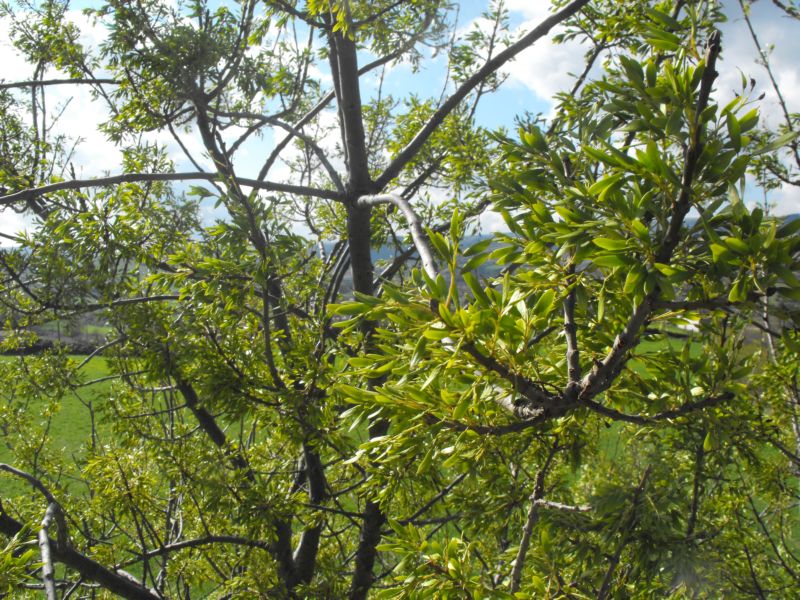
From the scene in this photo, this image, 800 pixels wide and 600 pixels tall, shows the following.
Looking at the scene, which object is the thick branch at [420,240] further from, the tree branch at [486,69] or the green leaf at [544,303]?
the tree branch at [486,69]

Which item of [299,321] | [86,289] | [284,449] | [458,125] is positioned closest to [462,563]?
[299,321]

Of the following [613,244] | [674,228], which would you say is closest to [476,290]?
[613,244]

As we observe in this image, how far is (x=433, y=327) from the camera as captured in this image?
95 centimetres

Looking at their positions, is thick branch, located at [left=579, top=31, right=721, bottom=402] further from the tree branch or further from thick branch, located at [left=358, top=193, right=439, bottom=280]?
the tree branch

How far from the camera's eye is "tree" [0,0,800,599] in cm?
98

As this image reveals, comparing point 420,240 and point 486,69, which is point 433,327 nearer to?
point 420,240

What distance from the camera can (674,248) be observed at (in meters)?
0.97

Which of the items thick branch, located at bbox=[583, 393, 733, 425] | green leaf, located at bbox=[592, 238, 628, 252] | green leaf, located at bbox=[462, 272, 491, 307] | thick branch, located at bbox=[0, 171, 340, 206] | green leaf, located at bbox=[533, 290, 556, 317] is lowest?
thick branch, located at bbox=[583, 393, 733, 425]

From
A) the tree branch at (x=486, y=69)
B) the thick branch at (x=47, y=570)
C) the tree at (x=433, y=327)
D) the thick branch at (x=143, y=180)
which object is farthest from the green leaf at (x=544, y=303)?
the tree branch at (x=486, y=69)

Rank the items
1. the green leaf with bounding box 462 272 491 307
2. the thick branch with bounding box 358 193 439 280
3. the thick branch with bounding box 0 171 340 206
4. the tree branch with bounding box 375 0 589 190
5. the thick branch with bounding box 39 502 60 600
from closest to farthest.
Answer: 1. the green leaf with bounding box 462 272 491 307
2. the thick branch with bounding box 358 193 439 280
3. the thick branch with bounding box 39 502 60 600
4. the thick branch with bounding box 0 171 340 206
5. the tree branch with bounding box 375 0 589 190

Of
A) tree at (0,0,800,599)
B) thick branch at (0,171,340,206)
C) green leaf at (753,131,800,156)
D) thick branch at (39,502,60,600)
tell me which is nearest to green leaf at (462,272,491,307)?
tree at (0,0,800,599)

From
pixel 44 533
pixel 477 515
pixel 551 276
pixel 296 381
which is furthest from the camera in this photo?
pixel 296 381

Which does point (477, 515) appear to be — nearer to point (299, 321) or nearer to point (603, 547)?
point (603, 547)

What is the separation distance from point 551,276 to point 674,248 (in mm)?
255
